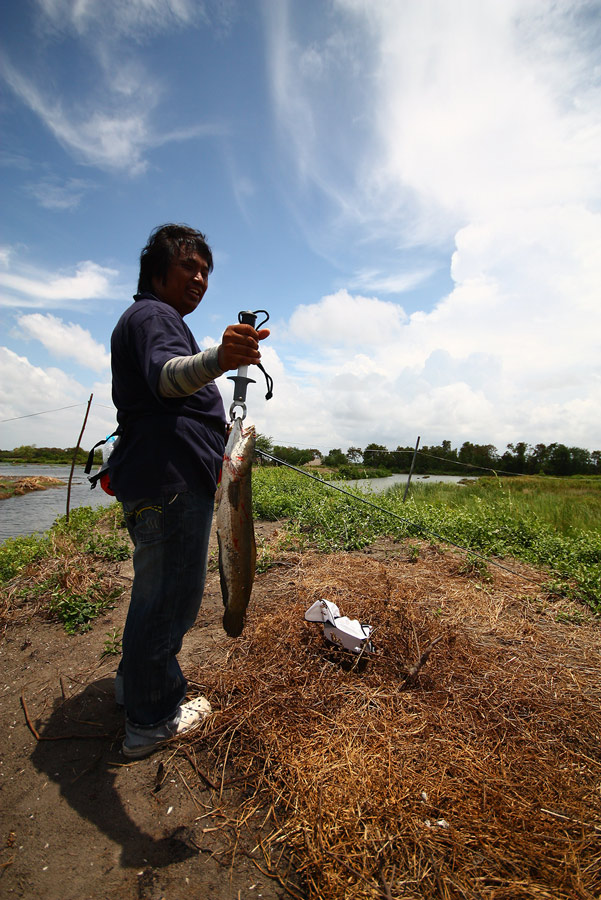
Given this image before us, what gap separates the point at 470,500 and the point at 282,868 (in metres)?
13.7

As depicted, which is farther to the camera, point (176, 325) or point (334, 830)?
point (176, 325)

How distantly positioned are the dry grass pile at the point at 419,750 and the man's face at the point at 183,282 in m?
2.33

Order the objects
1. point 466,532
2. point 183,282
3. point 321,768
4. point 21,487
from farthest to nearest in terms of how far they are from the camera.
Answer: point 21,487, point 466,532, point 183,282, point 321,768

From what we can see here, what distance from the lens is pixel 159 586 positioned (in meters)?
2.00

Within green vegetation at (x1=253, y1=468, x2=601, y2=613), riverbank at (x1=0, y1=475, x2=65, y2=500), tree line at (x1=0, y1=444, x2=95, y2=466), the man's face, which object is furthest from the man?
tree line at (x1=0, y1=444, x2=95, y2=466)

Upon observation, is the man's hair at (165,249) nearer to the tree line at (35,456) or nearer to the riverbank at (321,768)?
the riverbank at (321,768)

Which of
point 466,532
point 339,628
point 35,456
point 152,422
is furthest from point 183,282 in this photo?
point 35,456

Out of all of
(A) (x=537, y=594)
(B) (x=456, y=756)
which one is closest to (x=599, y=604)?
(A) (x=537, y=594)

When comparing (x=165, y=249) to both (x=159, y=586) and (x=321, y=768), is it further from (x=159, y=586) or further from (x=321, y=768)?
(x=321, y=768)

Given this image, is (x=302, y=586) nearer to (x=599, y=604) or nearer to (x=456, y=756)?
(x=456, y=756)

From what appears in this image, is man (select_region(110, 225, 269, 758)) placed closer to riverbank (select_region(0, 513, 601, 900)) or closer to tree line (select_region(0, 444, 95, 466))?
riverbank (select_region(0, 513, 601, 900))

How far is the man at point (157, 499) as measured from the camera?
1.97m

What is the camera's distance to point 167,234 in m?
2.35

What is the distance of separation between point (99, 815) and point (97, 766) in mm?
314
